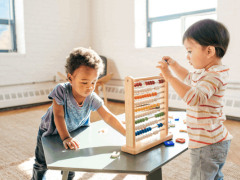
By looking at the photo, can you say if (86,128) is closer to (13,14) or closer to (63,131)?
(63,131)

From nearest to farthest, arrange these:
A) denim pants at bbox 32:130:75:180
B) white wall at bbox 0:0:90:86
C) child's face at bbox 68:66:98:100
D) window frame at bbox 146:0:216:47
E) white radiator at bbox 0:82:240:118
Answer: child's face at bbox 68:66:98:100 → denim pants at bbox 32:130:75:180 → white radiator at bbox 0:82:240:118 → window frame at bbox 146:0:216:47 → white wall at bbox 0:0:90:86

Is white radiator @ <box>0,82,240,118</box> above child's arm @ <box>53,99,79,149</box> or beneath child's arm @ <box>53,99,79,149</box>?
beneath

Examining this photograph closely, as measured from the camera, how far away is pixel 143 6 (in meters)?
5.23

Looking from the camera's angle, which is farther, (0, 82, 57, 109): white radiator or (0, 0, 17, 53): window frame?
(0, 0, 17, 53): window frame

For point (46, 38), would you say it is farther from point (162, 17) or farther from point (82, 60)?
point (82, 60)

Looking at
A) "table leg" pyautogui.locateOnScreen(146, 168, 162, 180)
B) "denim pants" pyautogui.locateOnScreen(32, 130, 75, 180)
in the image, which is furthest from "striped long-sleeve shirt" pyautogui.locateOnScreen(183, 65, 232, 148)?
"denim pants" pyautogui.locateOnScreen(32, 130, 75, 180)

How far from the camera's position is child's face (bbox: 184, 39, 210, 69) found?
125 cm

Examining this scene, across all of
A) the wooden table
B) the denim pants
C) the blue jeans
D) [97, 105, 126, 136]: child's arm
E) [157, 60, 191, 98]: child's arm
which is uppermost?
[157, 60, 191, 98]: child's arm

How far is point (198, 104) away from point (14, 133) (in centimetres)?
296

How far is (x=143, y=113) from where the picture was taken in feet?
4.49

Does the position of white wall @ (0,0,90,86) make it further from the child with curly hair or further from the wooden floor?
the child with curly hair

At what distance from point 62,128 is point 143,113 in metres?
0.48

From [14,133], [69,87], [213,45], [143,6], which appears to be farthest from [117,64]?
[213,45]

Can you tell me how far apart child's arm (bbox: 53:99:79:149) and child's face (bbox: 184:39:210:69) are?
767mm
